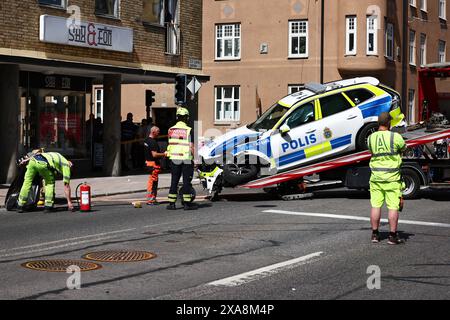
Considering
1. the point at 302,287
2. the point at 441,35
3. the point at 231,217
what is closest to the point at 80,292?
the point at 302,287

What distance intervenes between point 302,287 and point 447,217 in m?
6.35

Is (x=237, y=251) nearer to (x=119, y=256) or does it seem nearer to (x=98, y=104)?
(x=119, y=256)

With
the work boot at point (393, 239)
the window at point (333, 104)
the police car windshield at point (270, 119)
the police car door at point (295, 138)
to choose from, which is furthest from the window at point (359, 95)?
the work boot at point (393, 239)

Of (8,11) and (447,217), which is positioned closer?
(447,217)

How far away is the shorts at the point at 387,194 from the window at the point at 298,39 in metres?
30.0

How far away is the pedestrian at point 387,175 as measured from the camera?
34.4 ft

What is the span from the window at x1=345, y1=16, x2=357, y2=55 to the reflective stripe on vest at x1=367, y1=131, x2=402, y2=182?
28.8 meters

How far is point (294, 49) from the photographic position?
40375 mm

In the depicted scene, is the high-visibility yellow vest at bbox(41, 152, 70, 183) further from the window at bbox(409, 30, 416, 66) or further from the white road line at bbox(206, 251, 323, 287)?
the window at bbox(409, 30, 416, 66)

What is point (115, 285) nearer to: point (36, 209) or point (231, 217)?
point (231, 217)

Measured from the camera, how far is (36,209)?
15.3 m

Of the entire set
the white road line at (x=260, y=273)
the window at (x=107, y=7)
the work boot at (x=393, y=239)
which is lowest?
the white road line at (x=260, y=273)

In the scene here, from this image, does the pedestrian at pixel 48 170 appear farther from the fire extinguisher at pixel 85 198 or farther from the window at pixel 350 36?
the window at pixel 350 36

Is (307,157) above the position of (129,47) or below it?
below
